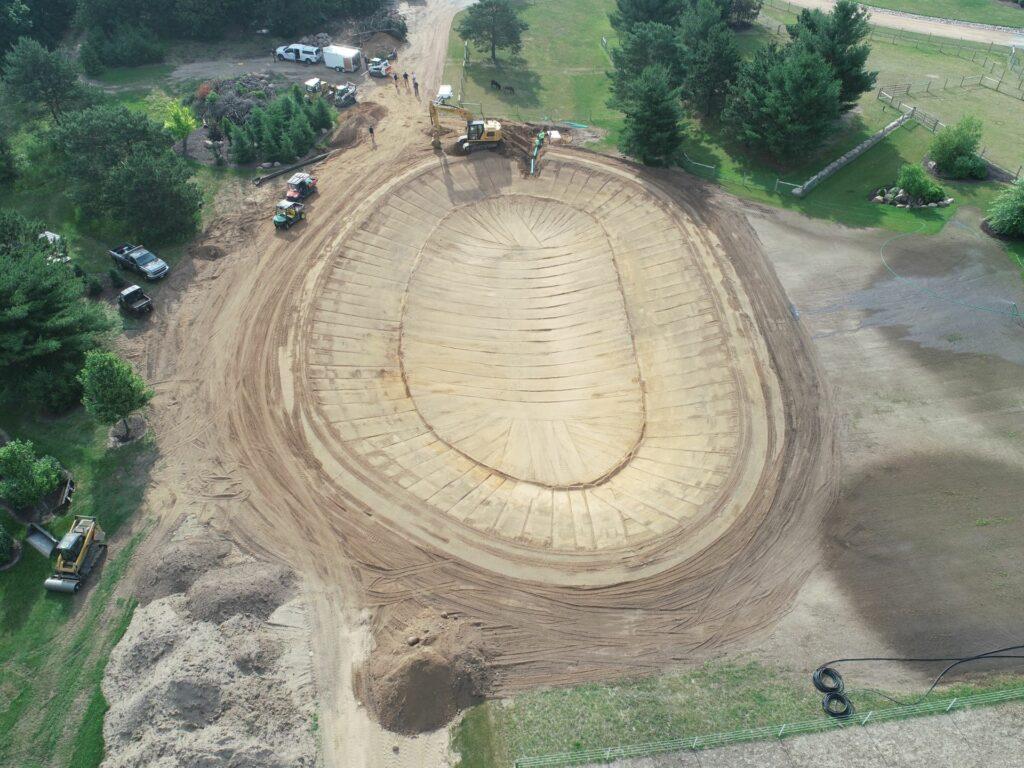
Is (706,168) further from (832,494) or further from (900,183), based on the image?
(832,494)

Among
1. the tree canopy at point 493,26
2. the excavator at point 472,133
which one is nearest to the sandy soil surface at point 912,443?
the excavator at point 472,133

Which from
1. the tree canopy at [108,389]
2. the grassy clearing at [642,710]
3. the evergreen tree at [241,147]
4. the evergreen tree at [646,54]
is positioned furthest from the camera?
the evergreen tree at [646,54]

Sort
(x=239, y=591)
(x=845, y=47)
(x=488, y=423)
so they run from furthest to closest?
(x=845, y=47)
(x=488, y=423)
(x=239, y=591)

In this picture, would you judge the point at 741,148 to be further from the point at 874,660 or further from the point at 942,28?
the point at 942,28


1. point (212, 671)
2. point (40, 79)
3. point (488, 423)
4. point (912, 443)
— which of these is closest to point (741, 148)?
point (912, 443)

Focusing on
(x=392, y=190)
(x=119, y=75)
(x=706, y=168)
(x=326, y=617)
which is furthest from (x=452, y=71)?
(x=326, y=617)

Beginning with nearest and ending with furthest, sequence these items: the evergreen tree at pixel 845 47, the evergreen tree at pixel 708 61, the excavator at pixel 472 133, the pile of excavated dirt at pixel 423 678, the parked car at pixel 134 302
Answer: the pile of excavated dirt at pixel 423 678 → the parked car at pixel 134 302 → the evergreen tree at pixel 845 47 → the excavator at pixel 472 133 → the evergreen tree at pixel 708 61

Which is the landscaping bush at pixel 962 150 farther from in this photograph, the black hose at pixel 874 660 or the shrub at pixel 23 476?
the shrub at pixel 23 476
